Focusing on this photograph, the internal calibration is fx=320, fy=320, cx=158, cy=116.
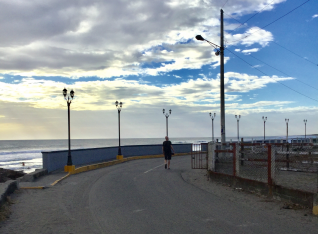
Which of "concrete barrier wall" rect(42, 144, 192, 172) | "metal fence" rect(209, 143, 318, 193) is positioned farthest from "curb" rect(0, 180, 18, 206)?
"metal fence" rect(209, 143, 318, 193)

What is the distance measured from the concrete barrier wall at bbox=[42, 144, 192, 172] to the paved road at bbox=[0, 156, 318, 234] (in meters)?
7.40

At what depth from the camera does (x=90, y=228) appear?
6434mm

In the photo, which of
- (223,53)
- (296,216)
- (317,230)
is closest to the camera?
(317,230)

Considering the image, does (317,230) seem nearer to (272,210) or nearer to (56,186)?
(272,210)

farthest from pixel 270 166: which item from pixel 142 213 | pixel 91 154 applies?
pixel 91 154

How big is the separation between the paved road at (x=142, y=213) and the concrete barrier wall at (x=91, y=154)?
7.40 m

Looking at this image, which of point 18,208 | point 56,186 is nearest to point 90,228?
point 18,208

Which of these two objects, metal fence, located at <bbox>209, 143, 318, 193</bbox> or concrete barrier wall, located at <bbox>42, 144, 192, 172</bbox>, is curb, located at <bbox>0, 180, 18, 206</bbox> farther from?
metal fence, located at <bbox>209, 143, 318, 193</bbox>

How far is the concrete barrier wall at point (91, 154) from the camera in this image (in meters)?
18.7

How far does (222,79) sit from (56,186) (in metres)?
11.8

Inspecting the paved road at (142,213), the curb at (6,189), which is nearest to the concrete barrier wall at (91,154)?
the curb at (6,189)

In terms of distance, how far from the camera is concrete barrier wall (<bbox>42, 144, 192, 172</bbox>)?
18.7 metres

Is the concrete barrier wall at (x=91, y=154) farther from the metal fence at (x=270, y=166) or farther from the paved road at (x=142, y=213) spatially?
the metal fence at (x=270, y=166)

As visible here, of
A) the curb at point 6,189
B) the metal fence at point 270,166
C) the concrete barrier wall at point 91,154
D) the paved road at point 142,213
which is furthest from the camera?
the concrete barrier wall at point 91,154
